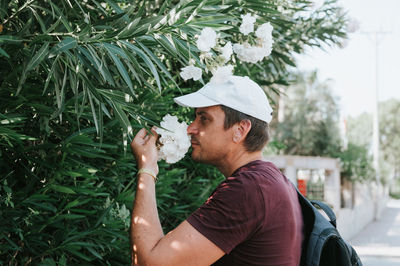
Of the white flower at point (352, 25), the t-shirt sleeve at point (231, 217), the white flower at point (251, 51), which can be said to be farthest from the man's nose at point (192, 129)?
the white flower at point (352, 25)

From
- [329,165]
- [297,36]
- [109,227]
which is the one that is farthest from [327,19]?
[329,165]

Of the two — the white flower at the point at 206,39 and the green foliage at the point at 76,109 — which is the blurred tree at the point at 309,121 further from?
the white flower at the point at 206,39

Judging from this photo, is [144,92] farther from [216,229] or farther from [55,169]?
[216,229]

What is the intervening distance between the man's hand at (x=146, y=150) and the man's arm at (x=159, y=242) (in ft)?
0.35

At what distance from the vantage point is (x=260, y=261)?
1.74 m

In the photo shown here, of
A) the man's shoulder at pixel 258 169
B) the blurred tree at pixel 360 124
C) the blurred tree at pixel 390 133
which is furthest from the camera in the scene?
the blurred tree at pixel 390 133

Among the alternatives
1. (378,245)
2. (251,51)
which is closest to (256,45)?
(251,51)

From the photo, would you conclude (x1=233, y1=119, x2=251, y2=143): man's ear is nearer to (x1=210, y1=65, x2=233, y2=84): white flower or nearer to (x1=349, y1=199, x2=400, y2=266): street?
(x1=210, y1=65, x2=233, y2=84): white flower

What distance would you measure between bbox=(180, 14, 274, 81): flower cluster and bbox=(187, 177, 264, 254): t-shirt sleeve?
21.0 inches

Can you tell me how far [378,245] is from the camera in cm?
1327

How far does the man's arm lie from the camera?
1.64 metres

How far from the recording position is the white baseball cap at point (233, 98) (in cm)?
194

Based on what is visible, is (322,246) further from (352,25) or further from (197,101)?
(352,25)

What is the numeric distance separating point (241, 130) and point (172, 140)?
0.99 ft
